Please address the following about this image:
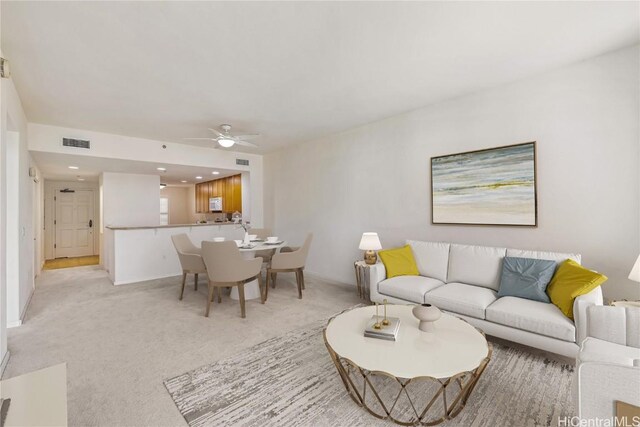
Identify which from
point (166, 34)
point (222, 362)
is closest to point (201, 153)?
point (166, 34)

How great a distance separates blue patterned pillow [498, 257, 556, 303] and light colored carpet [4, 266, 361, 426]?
1862mm

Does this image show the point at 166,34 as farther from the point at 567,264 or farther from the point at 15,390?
the point at 567,264

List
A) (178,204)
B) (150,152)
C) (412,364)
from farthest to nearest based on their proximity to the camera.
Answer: (178,204)
(150,152)
(412,364)

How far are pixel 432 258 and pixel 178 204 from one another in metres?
9.20

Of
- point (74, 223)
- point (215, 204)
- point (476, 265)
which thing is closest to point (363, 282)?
point (476, 265)

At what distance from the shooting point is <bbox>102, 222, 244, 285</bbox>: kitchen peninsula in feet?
16.4

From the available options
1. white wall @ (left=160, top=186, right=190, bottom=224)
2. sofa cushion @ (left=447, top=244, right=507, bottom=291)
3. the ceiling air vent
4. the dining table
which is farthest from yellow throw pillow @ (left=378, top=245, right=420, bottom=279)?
white wall @ (left=160, top=186, right=190, bottom=224)

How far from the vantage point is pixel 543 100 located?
2.90 m

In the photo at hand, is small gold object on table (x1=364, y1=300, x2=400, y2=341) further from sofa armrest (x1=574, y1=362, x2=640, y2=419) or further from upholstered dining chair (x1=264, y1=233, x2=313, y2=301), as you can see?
upholstered dining chair (x1=264, y1=233, x2=313, y2=301)

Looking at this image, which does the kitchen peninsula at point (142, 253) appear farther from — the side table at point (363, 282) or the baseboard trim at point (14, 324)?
the side table at point (363, 282)

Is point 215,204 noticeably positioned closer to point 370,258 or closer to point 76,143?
point 76,143

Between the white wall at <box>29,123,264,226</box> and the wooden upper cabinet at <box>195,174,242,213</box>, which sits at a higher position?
the white wall at <box>29,123,264,226</box>

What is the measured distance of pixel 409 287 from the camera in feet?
10.2

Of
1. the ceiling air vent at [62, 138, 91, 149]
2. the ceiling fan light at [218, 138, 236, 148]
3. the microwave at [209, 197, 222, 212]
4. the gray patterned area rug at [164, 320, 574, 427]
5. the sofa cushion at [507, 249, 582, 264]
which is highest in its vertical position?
the ceiling air vent at [62, 138, 91, 149]
